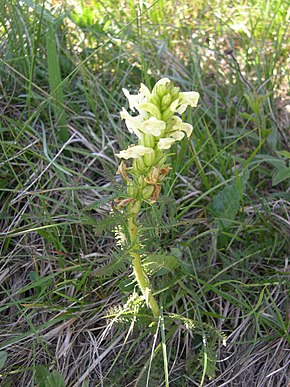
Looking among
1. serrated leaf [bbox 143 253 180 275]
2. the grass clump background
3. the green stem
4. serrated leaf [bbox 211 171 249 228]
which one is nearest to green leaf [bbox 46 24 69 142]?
the grass clump background

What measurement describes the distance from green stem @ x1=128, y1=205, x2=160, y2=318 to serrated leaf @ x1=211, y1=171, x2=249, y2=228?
536mm

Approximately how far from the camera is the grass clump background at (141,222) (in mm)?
2209

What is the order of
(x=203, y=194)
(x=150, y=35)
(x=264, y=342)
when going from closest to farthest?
(x=264, y=342) → (x=203, y=194) → (x=150, y=35)

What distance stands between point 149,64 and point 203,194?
93 centimetres

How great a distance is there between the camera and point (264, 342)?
2.29 meters

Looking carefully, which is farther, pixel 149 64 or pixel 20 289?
pixel 149 64

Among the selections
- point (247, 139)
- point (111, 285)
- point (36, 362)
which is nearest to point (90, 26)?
point (247, 139)

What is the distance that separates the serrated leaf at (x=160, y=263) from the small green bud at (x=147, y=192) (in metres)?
0.28

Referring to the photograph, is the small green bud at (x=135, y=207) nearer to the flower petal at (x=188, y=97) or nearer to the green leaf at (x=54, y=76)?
the flower petal at (x=188, y=97)

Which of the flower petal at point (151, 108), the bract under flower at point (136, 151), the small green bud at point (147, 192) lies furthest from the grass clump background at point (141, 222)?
the flower petal at point (151, 108)

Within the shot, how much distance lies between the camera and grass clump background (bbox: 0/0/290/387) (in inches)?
87.0

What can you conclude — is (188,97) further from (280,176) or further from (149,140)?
(280,176)

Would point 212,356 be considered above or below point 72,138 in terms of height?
below

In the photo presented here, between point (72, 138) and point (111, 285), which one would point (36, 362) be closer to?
point (111, 285)
